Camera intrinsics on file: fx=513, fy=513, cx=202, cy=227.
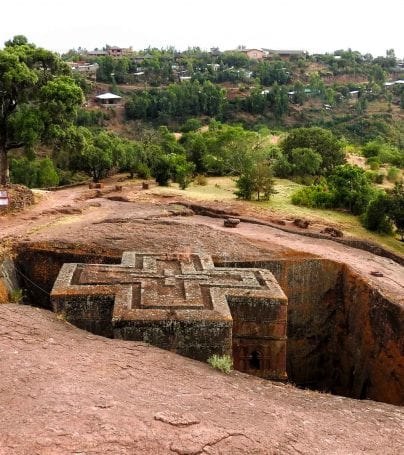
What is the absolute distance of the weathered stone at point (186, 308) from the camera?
7.86 m

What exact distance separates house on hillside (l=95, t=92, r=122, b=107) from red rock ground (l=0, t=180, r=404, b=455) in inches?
2038

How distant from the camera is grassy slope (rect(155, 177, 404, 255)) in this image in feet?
55.5

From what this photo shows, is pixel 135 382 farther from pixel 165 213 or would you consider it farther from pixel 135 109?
pixel 135 109

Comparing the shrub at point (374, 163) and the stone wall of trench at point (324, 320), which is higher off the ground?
the shrub at point (374, 163)

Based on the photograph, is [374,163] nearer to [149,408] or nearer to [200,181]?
[200,181]

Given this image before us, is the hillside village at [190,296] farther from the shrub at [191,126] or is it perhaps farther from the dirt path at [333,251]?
the shrub at [191,126]

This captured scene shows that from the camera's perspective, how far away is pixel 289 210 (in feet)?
62.3

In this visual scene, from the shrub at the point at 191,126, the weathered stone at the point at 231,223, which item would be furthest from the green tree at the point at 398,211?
the shrub at the point at 191,126

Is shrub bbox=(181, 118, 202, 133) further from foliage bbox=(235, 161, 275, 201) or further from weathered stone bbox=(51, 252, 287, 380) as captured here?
weathered stone bbox=(51, 252, 287, 380)

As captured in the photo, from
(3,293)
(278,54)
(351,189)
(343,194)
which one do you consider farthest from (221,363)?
(278,54)

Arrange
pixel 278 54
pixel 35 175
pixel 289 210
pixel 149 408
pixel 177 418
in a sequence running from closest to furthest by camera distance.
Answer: pixel 177 418, pixel 149 408, pixel 289 210, pixel 35 175, pixel 278 54

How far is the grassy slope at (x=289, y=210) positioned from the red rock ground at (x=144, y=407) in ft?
33.6

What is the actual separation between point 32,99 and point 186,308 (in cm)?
1258

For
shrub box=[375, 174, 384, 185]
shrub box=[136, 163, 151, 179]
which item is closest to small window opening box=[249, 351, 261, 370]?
shrub box=[136, 163, 151, 179]
